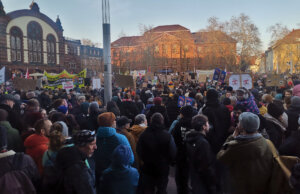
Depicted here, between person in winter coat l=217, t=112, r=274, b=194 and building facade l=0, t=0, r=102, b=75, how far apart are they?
135 ft

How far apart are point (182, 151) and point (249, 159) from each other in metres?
1.63

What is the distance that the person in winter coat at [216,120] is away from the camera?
15.4ft

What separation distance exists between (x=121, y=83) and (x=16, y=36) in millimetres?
35759

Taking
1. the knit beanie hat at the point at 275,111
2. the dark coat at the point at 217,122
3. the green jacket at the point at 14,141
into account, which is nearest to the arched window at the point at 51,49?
the green jacket at the point at 14,141

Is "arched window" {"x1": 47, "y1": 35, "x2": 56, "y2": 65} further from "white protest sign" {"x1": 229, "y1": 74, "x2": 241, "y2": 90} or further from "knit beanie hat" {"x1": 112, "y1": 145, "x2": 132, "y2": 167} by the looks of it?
"knit beanie hat" {"x1": 112, "y1": 145, "x2": 132, "y2": 167}

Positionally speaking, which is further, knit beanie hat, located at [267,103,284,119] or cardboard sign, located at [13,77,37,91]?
cardboard sign, located at [13,77,37,91]

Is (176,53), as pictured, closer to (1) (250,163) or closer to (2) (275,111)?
(2) (275,111)

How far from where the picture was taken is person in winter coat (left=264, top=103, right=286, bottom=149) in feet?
14.5

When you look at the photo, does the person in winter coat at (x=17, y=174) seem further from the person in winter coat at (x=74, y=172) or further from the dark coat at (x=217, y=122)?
the dark coat at (x=217, y=122)

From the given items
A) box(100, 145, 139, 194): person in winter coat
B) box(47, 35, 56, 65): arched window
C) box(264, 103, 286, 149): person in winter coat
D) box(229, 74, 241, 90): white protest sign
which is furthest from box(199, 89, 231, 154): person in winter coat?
box(47, 35, 56, 65): arched window

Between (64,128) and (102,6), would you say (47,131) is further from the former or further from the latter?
(102,6)

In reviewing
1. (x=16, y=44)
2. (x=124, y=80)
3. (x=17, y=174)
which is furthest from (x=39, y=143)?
(x=16, y=44)

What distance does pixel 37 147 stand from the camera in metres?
3.48

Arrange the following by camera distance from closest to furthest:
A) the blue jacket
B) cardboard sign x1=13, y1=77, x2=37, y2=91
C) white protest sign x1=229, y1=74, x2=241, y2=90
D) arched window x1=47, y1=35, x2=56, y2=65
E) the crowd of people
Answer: the crowd of people < the blue jacket < white protest sign x1=229, y1=74, x2=241, y2=90 < cardboard sign x1=13, y1=77, x2=37, y2=91 < arched window x1=47, y1=35, x2=56, y2=65
